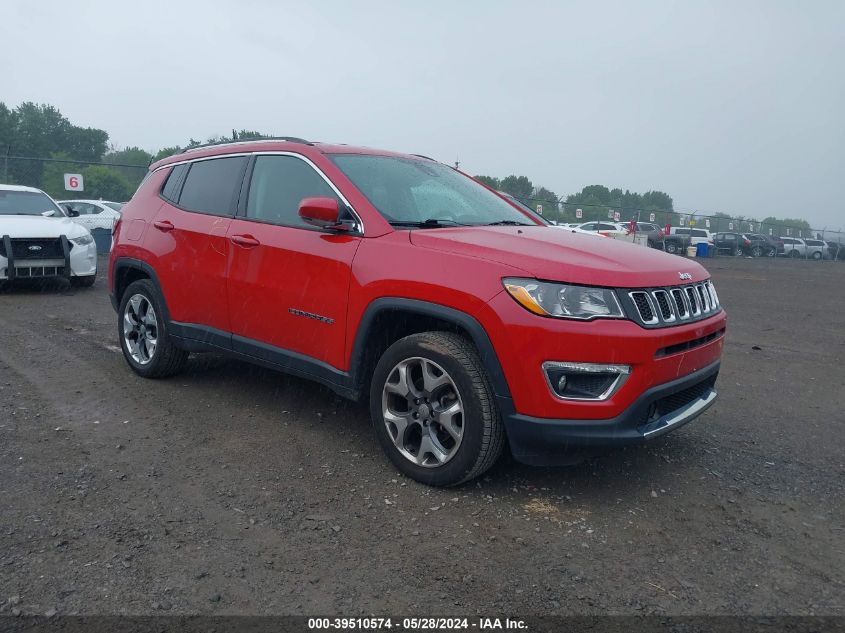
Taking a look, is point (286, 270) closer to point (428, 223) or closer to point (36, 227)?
point (428, 223)

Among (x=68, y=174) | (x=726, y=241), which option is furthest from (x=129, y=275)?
(x=726, y=241)

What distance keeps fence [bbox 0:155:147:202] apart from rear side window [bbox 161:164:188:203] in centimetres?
1620

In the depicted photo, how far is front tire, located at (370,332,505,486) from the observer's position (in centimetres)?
323

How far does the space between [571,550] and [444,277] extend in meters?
1.38

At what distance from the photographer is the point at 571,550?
9.61ft

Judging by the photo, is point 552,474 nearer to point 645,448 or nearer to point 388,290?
point 645,448

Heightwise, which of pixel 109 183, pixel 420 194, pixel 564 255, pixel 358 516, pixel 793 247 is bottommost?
pixel 358 516

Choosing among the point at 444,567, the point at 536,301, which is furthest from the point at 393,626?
the point at 536,301

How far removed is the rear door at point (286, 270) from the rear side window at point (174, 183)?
93 cm

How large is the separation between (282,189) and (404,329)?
4.28 ft

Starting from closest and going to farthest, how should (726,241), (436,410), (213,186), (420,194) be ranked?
(436,410) < (420,194) < (213,186) < (726,241)

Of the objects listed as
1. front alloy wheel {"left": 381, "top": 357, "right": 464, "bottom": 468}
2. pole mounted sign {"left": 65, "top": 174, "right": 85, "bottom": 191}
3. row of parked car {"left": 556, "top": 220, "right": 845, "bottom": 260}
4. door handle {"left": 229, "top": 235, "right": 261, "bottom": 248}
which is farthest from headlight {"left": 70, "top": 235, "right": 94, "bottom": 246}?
row of parked car {"left": 556, "top": 220, "right": 845, "bottom": 260}

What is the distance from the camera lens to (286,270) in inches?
158

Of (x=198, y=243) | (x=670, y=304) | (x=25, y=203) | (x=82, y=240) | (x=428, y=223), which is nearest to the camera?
(x=670, y=304)
